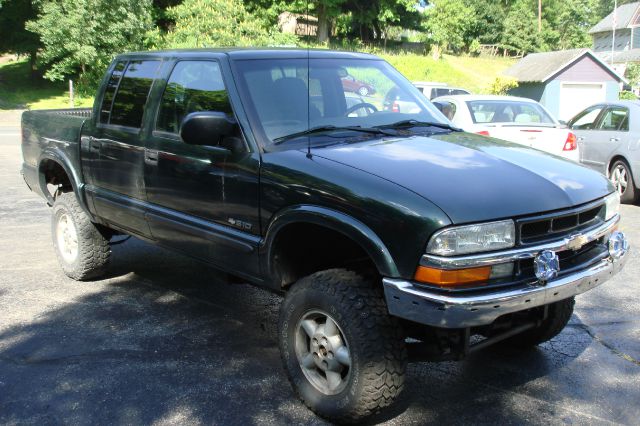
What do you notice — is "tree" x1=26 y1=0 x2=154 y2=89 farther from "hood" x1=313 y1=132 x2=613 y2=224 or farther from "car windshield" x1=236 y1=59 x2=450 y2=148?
"hood" x1=313 y1=132 x2=613 y2=224

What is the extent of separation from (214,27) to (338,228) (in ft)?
108

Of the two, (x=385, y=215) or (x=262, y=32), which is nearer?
(x=385, y=215)

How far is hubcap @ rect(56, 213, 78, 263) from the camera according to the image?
583 cm

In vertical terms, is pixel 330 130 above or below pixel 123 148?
above

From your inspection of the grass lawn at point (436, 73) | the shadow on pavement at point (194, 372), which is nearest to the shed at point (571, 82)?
the grass lawn at point (436, 73)

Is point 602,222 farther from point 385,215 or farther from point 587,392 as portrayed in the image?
point 385,215

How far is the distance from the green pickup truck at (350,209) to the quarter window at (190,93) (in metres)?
0.01

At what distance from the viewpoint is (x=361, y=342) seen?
313 centimetres

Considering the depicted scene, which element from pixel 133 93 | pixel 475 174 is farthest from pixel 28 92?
pixel 475 174

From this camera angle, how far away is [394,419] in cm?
348

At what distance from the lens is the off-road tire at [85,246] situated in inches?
223

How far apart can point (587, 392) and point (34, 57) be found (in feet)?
125

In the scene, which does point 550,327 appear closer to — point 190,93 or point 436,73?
point 190,93

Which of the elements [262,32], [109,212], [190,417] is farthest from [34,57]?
[190,417]
